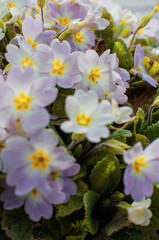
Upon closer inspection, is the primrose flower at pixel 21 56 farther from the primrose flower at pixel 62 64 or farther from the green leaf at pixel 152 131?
the green leaf at pixel 152 131

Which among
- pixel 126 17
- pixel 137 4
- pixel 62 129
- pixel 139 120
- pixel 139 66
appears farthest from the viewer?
pixel 137 4

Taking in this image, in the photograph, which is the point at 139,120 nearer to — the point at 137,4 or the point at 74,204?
the point at 74,204

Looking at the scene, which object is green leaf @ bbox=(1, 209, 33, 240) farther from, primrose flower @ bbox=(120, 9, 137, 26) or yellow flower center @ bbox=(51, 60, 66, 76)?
primrose flower @ bbox=(120, 9, 137, 26)

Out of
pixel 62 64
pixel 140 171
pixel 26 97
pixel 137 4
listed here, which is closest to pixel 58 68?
pixel 62 64

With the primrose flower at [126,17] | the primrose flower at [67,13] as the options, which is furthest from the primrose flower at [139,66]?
the primrose flower at [126,17]

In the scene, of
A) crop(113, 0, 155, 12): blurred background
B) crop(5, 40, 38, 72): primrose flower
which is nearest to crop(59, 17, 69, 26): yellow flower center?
crop(5, 40, 38, 72): primrose flower

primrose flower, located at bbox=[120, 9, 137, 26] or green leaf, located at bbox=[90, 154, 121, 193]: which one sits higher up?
primrose flower, located at bbox=[120, 9, 137, 26]

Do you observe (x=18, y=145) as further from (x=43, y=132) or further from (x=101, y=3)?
(x=101, y=3)
